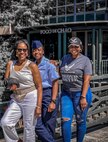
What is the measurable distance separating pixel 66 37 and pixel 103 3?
3.34 m

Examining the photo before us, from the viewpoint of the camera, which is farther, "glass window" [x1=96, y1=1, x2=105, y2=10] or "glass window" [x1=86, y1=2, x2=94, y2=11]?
"glass window" [x1=86, y1=2, x2=94, y2=11]

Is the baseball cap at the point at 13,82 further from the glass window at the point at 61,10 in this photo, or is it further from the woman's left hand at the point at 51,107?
the glass window at the point at 61,10

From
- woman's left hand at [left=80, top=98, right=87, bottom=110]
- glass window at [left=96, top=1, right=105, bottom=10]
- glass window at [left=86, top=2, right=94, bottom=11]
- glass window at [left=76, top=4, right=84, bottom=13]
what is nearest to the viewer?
woman's left hand at [left=80, top=98, right=87, bottom=110]

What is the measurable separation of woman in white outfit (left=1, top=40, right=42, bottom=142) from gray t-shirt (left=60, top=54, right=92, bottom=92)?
70 centimetres

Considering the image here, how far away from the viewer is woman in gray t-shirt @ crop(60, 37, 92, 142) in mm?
4695

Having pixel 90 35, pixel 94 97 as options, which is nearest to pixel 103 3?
pixel 90 35

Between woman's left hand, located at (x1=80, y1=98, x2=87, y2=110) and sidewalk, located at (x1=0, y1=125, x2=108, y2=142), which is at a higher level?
woman's left hand, located at (x1=80, y1=98, x2=87, y2=110)

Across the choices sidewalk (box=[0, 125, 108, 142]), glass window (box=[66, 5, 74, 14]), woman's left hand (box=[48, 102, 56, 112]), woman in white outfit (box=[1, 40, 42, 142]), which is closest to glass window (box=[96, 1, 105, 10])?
glass window (box=[66, 5, 74, 14])

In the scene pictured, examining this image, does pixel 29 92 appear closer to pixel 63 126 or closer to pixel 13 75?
pixel 13 75

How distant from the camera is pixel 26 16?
812 inches

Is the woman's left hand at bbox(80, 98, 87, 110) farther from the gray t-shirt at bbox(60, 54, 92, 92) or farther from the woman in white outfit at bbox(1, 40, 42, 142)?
the woman in white outfit at bbox(1, 40, 42, 142)

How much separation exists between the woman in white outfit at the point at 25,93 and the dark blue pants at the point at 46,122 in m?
0.28

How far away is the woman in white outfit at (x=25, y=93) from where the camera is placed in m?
4.09

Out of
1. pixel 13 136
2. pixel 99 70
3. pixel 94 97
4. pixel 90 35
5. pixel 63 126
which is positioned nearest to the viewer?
pixel 13 136
